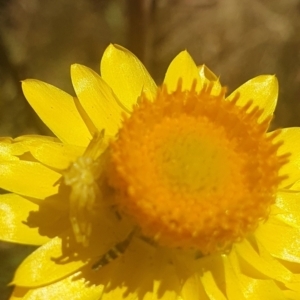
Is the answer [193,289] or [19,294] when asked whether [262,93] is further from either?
[19,294]

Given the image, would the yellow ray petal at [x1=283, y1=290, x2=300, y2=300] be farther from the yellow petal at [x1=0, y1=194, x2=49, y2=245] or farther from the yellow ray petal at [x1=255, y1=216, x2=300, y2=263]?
the yellow petal at [x1=0, y1=194, x2=49, y2=245]

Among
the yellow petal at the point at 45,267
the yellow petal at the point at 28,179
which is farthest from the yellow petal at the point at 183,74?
the yellow petal at the point at 45,267

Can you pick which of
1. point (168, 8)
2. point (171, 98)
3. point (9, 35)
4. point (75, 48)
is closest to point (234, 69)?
point (168, 8)

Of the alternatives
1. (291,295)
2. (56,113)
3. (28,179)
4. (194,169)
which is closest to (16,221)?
Answer: (28,179)

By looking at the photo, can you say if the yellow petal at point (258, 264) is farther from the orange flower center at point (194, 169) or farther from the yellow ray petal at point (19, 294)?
the yellow ray petal at point (19, 294)

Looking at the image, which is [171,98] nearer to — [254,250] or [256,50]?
[254,250]

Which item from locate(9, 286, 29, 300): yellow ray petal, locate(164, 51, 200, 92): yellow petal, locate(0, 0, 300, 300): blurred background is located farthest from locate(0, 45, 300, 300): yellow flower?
locate(0, 0, 300, 300): blurred background
